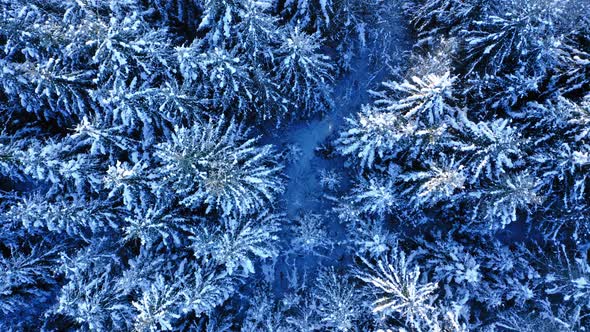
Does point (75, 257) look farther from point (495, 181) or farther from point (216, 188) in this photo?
point (495, 181)

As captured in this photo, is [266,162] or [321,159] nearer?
[266,162]

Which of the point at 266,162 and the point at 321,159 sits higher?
the point at 266,162

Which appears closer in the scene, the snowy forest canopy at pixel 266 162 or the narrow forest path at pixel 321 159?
the snowy forest canopy at pixel 266 162

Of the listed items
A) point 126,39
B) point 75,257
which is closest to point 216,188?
point 126,39
